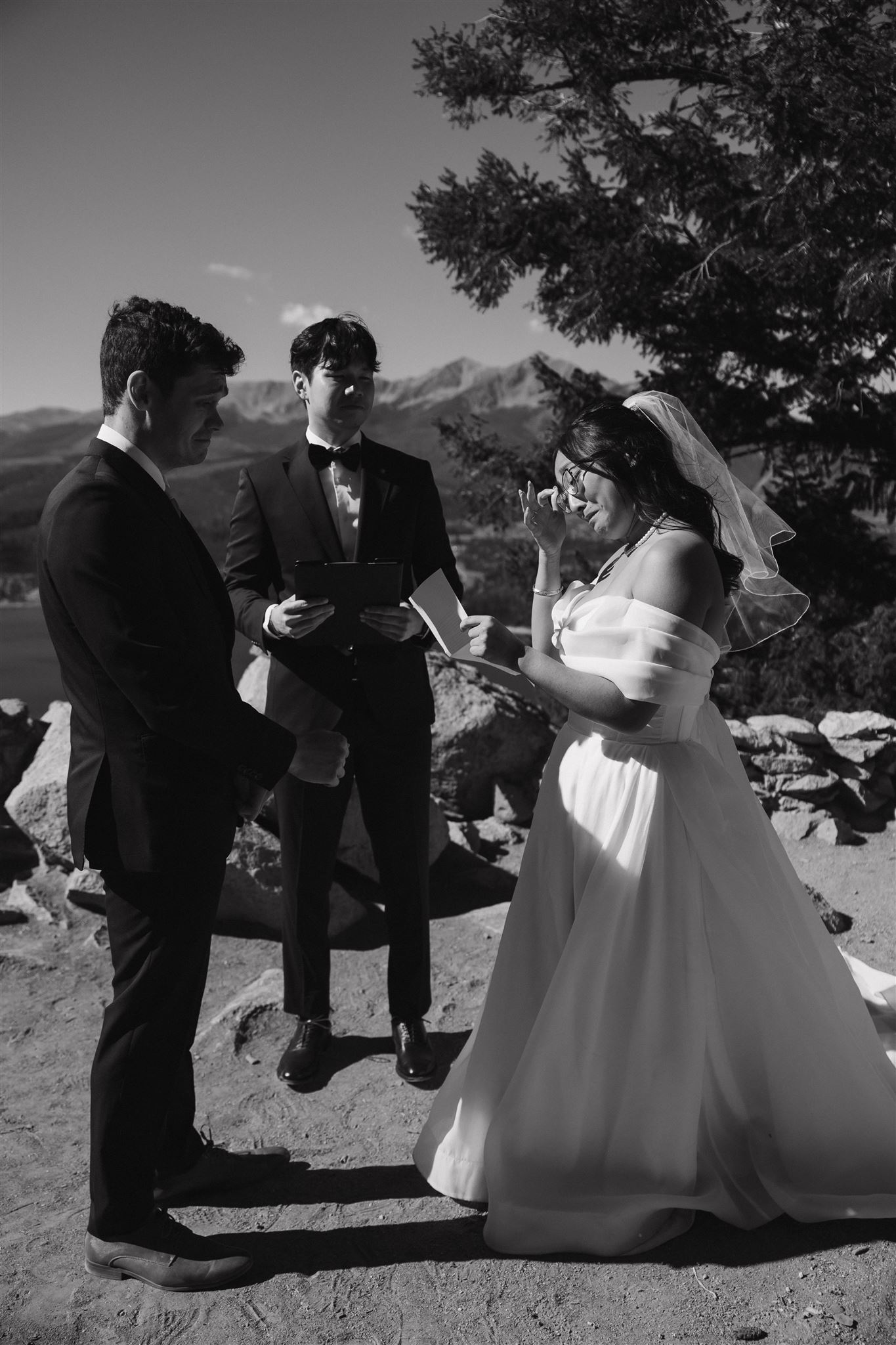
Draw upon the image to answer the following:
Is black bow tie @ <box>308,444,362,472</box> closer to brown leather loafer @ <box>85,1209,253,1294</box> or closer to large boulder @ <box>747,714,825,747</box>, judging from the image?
brown leather loafer @ <box>85,1209,253,1294</box>

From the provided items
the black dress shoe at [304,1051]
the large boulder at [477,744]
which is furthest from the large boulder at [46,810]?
the large boulder at [477,744]

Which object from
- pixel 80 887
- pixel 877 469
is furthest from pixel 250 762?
pixel 877 469

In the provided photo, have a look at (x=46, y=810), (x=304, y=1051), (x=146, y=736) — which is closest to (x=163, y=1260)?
(x=304, y=1051)

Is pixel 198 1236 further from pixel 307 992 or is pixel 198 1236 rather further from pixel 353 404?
pixel 353 404

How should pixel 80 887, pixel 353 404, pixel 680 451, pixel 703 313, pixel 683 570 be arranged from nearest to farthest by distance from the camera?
1. pixel 683 570
2. pixel 680 451
3. pixel 353 404
4. pixel 80 887
5. pixel 703 313

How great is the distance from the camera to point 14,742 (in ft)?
18.8

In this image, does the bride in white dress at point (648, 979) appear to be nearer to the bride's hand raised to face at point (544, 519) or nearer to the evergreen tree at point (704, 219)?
the bride's hand raised to face at point (544, 519)

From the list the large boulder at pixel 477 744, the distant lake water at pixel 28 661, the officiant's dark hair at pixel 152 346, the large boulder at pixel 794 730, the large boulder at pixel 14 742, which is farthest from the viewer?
the distant lake water at pixel 28 661

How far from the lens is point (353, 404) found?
10.6 ft

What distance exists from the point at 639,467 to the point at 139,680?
1.34 meters

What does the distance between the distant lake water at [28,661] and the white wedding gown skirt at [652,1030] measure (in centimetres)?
423

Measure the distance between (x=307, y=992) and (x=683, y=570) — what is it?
1.97 m

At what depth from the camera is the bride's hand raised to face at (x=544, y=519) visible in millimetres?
2871

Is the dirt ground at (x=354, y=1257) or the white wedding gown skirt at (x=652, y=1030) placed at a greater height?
the white wedding gown skirt at (x=652, y=1030)
